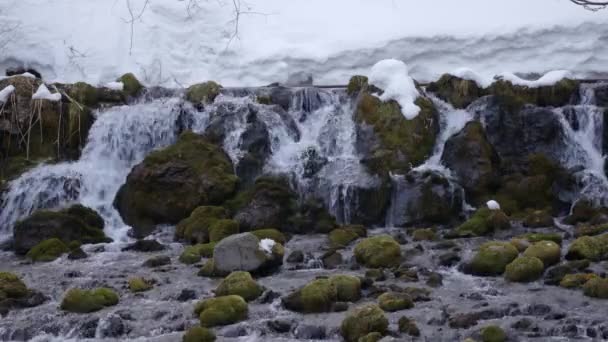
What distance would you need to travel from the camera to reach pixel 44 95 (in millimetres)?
15414

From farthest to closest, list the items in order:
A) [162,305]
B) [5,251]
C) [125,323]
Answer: [5,251]
[162,305]
[125,323]

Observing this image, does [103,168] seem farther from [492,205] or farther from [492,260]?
[492,260]

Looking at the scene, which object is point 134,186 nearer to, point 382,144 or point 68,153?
point 68,153

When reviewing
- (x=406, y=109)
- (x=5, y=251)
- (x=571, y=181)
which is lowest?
(x=5, y=251)

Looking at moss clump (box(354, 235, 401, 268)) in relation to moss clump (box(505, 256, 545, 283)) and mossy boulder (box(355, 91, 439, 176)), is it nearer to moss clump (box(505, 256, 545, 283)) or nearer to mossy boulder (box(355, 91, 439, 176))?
moss clump (box(505, 256, 545, 283))

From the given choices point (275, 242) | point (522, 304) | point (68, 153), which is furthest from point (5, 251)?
point (522, 304)

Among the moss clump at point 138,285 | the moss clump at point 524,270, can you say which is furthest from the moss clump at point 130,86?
the moss clump at point 524,270

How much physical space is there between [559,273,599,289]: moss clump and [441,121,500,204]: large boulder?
4.39 m

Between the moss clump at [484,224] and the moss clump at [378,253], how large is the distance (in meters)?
1.57

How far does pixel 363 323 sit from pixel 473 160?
6607mm

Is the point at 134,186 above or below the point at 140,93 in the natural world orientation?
below

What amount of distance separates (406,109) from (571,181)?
273cm

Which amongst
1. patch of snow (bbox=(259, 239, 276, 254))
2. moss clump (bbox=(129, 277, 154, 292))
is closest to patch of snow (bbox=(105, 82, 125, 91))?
patch of snow (bbox=(259, 239, 276, 254))

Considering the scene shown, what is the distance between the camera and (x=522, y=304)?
9102 millimetres
